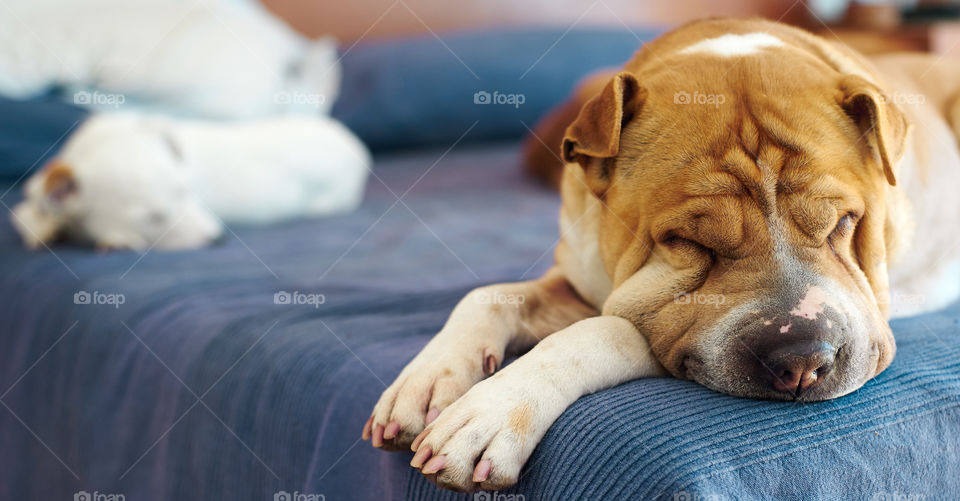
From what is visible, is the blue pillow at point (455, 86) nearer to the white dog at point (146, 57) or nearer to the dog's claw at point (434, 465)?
the white dog at point (146, 57)

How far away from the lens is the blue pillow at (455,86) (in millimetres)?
4121

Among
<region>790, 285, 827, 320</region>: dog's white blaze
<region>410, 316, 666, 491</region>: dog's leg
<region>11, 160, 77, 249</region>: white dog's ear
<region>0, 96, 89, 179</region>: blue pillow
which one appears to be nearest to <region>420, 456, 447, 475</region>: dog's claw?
<region>410, 316, 666, 491</region>: dog's leg

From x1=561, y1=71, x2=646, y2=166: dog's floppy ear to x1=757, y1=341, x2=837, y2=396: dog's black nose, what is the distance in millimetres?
438

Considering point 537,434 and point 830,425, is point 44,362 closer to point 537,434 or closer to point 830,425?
point 537,434

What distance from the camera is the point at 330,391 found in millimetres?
1521

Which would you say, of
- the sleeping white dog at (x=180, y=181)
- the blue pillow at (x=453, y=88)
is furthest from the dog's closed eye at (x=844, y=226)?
the blue pillow at (x=453, y=88)

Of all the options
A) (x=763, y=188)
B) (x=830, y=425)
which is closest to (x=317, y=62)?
(x=763, y=188)

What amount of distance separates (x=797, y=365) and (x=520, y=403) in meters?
0.39

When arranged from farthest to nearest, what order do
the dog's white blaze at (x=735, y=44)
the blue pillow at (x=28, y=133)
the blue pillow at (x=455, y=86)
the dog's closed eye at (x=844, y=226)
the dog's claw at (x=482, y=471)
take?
1. the blue pillow at (x=455, y=86)
2. the blue pillow at (x=28, y=133)
3. the dog's white blaze at (x=735, y=44)
4. the dog's closed eye at (x=844, y=226)
5. the dog's claw at (x=482, y=471)

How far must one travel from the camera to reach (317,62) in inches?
165

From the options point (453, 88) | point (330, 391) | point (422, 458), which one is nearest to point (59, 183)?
point (330, 391)

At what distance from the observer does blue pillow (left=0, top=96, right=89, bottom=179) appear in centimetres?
325

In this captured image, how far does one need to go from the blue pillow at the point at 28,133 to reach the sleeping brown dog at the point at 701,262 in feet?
7.95

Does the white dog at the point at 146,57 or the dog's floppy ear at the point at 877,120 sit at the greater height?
the white dog at the point at 146,57
